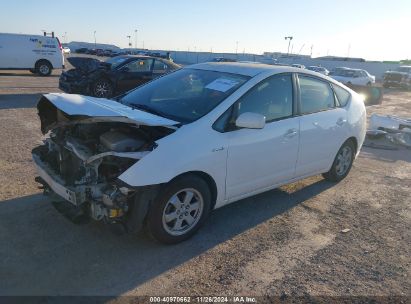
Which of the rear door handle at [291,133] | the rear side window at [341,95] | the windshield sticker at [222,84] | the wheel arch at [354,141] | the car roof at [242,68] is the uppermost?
the car roof at [242,68]

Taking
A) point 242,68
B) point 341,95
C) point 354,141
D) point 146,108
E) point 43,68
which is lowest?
point 43,68

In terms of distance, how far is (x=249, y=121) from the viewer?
3965mm

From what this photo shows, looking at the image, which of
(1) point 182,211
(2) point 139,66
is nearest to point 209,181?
(1) point 182,211

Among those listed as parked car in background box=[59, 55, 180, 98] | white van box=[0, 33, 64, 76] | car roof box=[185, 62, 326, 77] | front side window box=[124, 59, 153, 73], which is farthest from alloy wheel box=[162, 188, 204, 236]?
white van box=[0, 33, 64, 76]

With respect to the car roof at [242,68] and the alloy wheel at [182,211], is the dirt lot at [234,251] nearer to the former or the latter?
the alloy wheel at [182,211]

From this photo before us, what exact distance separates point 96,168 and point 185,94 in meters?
1.51

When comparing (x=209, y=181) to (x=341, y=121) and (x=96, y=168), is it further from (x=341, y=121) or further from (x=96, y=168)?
(x=341, y=121)

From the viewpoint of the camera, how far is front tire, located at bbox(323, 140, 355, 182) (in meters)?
5.93

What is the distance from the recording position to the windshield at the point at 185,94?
165 inches

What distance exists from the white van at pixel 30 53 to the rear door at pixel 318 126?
1927 cm

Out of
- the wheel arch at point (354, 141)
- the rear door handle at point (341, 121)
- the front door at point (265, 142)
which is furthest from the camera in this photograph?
the wheel arch at point (354, 141)

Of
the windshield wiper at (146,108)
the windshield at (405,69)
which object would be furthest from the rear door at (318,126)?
the windshield at (405,69)

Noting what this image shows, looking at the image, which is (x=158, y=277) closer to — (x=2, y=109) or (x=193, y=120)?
(x=193, y=120)

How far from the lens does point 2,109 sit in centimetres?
1065
